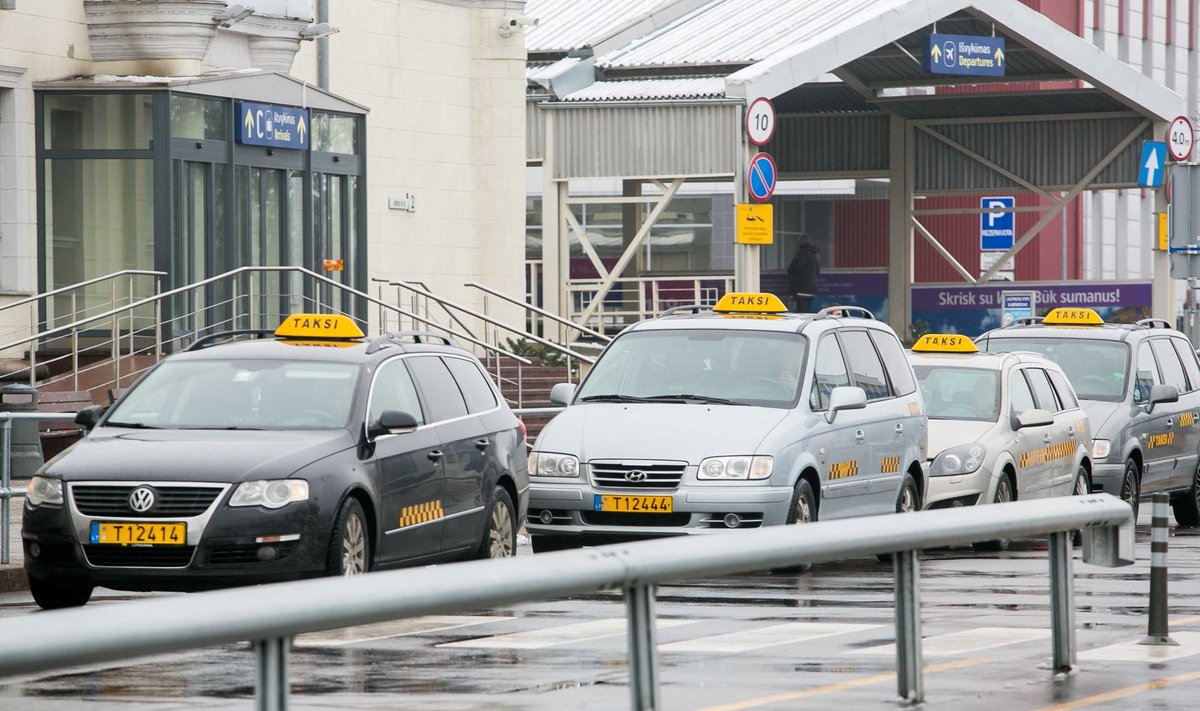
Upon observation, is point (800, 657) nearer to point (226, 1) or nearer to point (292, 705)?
point (292, 705)

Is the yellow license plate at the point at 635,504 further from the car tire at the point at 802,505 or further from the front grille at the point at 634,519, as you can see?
the car tire at the point at 802,505

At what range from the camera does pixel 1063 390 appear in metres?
18.7

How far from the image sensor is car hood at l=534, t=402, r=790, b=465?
13.9 metres

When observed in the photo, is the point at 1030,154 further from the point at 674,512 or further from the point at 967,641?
the point at 967,641

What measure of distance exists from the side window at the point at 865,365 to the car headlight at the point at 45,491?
6.02 meters

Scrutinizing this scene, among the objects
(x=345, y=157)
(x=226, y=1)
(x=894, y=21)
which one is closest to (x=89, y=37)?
(x=226, y=1)

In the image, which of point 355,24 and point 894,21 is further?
point 894,21

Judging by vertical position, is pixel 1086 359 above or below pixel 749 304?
below

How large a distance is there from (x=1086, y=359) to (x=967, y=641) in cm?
1315

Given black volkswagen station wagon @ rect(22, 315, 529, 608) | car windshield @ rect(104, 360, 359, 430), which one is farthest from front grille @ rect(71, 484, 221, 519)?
car windshield @ rect(104, 360, 359, 430)

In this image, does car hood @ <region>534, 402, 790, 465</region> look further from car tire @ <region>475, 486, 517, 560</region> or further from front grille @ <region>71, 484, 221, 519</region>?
front grille @ <region>71, 484, 221, 519</region>

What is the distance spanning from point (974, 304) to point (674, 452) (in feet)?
96.2

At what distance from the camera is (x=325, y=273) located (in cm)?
2761

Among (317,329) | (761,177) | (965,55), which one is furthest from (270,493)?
(965,55)
